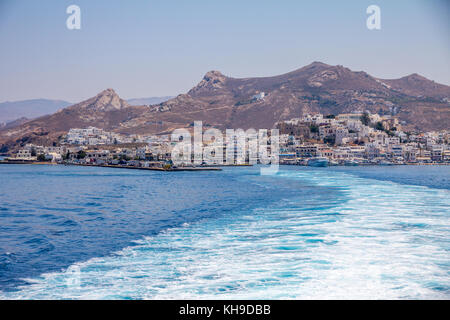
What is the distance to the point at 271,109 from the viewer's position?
475 ft

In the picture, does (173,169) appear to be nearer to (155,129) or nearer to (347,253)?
(347,253)

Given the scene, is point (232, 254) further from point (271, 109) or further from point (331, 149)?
point (271, 109)

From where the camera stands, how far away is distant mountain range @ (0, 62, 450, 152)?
126375 millimetres

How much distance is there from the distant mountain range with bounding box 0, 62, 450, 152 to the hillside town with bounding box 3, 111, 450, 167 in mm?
32365

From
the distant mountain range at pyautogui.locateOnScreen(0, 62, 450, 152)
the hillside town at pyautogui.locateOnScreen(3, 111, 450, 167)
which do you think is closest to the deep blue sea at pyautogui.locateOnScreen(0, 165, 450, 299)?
the hillside town at pyautogui.locateOnScreen(3, 111, 450, 167)

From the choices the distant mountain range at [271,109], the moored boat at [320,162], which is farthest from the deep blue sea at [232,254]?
the distant mountain range at [271,109]

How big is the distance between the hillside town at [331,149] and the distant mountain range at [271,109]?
32365 millimetres

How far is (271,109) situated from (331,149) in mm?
74735

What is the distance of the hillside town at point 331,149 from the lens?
69.1 metres

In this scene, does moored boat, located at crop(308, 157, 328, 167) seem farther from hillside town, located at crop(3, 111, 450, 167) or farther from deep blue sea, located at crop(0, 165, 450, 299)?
deep blue sea, located at crop(0, 165, 450, 299)

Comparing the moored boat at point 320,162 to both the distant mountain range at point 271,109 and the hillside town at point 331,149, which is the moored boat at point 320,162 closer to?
the hillside town at point 331,149
